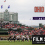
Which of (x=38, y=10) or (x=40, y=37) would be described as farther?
(x=38, y=10)

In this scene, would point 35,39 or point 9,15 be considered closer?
point 35,39

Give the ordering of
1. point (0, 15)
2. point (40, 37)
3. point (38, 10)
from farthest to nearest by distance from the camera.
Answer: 1. point (0, 15)
2. point (38, 10)
3. point (40, 37)

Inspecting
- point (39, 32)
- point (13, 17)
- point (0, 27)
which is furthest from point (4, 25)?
point (13, 17)

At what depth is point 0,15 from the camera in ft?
258

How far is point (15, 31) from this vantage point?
1959 inches

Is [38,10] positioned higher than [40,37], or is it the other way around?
[38,10]

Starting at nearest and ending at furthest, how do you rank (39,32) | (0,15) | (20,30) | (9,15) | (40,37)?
1. (40,37)
2. (39,32)
3. (20,30)
4. (9,15)
5. (0,15)

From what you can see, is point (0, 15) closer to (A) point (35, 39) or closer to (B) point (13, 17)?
(B) point (13, 17)

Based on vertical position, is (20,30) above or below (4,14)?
below

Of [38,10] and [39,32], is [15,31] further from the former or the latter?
[38,10]

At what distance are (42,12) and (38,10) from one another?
990 millimetres

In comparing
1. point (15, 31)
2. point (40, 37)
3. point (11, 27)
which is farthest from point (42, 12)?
point (11, 27)

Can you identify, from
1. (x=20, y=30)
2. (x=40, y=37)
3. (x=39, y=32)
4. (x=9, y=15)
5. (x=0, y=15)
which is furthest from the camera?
(x=0, y=15)

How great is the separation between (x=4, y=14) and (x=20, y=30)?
2719cm
